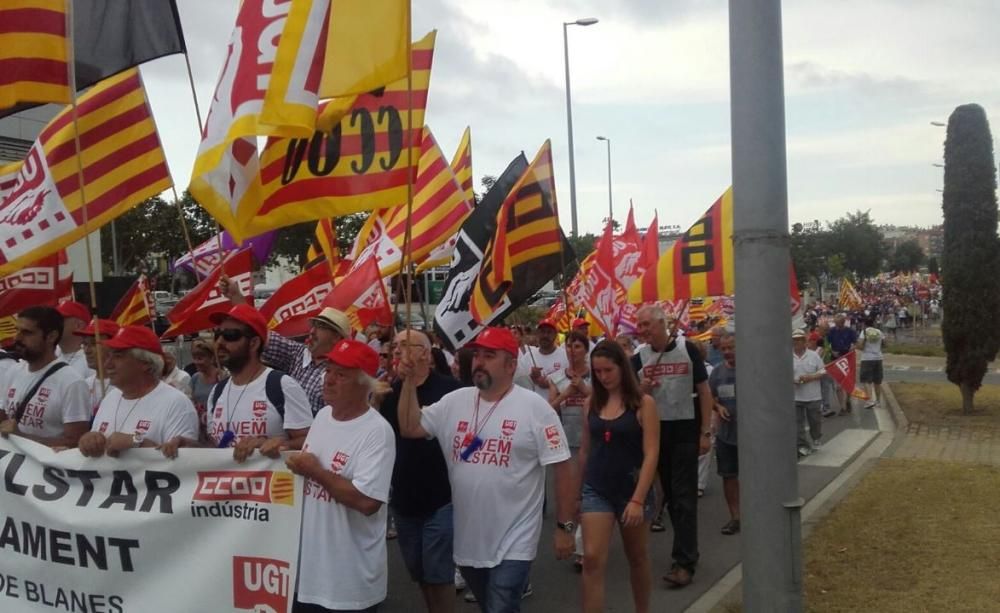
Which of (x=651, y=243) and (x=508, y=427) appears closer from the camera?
(x=508, y=427)

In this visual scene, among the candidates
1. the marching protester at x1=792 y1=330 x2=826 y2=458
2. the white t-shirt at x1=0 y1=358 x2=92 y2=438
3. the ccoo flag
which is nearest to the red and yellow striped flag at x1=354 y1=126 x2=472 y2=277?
the ccoo flag

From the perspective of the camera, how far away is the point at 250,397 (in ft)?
15.6

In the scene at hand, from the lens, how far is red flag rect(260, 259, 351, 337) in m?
8.65

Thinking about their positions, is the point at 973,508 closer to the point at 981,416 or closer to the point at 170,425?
the point at 170,425

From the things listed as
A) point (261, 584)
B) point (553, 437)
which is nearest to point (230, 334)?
point (261, 584)

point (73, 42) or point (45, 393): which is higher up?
point (73, 42)

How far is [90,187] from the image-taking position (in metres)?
6.49

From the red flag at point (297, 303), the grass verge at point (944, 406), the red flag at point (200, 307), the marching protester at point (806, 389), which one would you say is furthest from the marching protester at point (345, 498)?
the grass verge at point (944, 406)

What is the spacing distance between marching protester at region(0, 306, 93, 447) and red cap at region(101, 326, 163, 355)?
0.76 meters

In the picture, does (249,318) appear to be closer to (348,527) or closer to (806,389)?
(348,527)

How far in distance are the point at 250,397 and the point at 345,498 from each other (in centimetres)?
107

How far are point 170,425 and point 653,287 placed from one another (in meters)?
5.22

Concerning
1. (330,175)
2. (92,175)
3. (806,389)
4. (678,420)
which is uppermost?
(92,175)

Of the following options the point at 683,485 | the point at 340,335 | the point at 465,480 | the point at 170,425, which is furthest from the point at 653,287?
the point at 170,425
